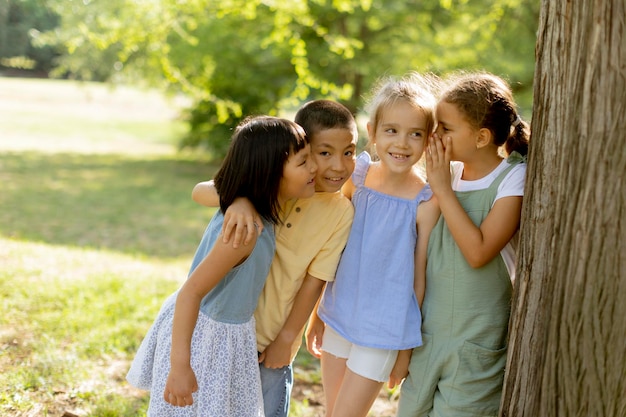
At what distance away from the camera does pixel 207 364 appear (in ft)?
7.57

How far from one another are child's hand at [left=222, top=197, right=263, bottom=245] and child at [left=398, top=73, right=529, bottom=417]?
639mm

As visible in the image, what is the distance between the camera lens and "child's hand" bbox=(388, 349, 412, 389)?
8.09 feet

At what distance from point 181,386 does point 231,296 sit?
0.34 metres

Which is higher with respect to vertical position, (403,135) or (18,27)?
(18,27)

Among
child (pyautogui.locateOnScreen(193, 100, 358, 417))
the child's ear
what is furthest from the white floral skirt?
the child's ear

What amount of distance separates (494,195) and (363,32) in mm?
11034

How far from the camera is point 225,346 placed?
7.64 ft

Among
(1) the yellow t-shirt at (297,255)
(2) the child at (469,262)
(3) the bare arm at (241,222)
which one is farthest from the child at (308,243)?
(2) the child at (469,262)

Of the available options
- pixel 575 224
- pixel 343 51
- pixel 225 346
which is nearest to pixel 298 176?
pixel 225 346

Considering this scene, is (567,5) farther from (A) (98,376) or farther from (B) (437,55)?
(B) (437,55)

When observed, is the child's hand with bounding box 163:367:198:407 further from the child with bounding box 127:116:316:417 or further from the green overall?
the green overall

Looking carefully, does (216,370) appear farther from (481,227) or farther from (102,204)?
(102,204)

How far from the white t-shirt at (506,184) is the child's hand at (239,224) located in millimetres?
773

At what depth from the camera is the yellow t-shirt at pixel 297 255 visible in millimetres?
2445
